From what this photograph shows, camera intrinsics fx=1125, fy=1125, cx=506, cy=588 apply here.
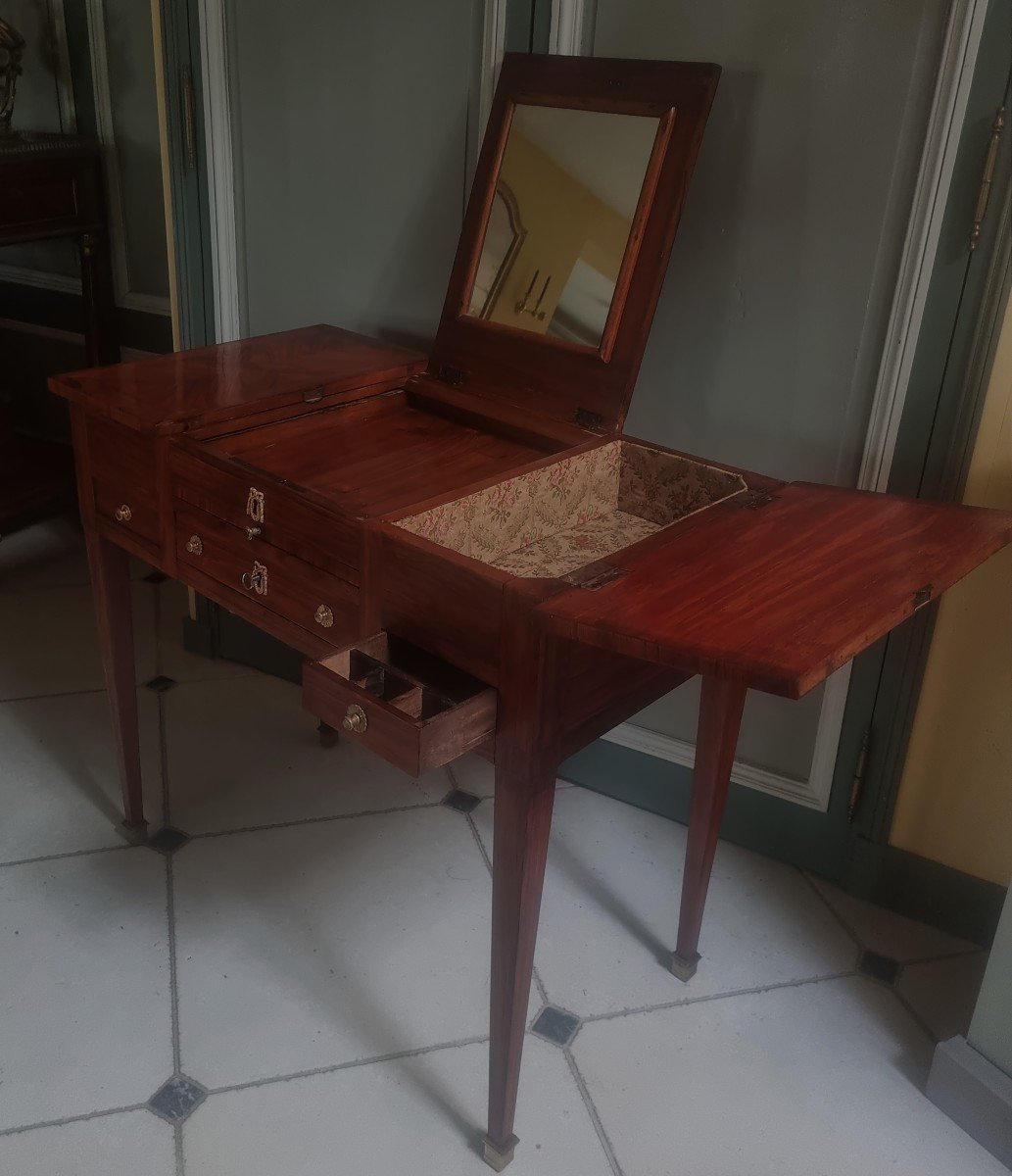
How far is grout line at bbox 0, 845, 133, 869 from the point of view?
210cm

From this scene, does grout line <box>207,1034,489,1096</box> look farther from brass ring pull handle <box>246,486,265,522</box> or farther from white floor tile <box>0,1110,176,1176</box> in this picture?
brass ring pull handle <box>246,486,265,522</box>

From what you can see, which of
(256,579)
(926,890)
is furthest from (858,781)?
(256,579)

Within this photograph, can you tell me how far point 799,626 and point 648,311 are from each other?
27.6 inches

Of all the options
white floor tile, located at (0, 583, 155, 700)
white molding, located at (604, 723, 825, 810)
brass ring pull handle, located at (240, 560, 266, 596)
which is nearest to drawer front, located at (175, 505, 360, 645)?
brass ring pull handle, located at (240, 560, 266, 596)

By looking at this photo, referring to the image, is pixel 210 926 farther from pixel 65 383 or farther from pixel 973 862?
pixel 973 862

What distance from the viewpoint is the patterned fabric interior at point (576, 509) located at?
4.99ft

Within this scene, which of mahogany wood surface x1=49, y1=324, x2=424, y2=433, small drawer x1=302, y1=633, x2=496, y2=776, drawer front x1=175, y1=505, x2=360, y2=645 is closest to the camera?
small drawer x1=302, y1=633, x2=496, y2=776

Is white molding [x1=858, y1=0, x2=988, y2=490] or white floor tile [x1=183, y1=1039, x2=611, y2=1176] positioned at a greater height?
white molding [x1=858, y1=0, x2=988, y2=490]

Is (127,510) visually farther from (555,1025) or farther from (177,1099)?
(555,1025)

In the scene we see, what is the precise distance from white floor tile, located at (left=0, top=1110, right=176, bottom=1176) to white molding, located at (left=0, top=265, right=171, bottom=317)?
2367 millimetres

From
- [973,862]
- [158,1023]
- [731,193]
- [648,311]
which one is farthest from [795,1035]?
[731,193]

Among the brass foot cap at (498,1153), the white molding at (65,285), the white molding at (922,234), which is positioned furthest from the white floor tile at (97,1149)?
the white molding at (65,285)

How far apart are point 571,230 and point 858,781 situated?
3.55 ft

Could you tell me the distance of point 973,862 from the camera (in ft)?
6.47
